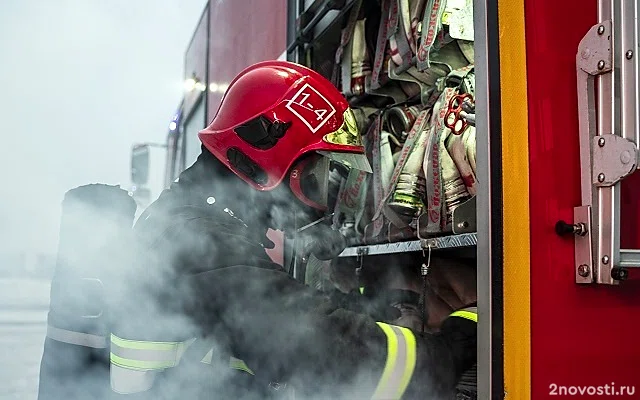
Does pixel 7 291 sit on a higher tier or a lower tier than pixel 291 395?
higher

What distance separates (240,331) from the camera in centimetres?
167

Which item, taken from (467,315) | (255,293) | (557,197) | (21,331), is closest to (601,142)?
(557,197)

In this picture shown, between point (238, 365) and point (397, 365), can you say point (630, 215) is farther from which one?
point (238, 365)

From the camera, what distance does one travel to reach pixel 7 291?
1.71 meters

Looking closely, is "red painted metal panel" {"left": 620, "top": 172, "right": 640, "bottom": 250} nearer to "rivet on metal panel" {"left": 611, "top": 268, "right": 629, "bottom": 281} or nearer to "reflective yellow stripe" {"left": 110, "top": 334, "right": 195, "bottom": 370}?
"rivet on metal panel" {"left": 611, "top": 268, "right": 629, "bottom": 281}

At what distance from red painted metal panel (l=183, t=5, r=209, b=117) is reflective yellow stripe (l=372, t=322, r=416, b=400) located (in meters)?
4.05

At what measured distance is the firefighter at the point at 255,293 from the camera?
1.63 meters

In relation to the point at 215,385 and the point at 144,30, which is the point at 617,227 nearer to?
the point at 215,385

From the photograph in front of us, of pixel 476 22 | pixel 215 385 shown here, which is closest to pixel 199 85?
pixel 215 385

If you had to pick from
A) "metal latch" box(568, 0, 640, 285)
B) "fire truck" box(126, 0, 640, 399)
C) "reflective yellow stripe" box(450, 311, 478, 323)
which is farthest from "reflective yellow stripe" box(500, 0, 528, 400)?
"reflective yellow stripe" box(450, 311, 478, 323)

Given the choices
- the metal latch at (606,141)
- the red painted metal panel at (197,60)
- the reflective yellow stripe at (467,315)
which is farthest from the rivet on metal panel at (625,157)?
the red painted metal panel at (197,60)

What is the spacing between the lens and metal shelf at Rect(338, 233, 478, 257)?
1.89 metres

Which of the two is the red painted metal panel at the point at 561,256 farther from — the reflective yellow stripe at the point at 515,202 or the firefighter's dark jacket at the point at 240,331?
the firefighter's dark jacket at the point at 240,331

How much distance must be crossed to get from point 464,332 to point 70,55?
4.30ft
